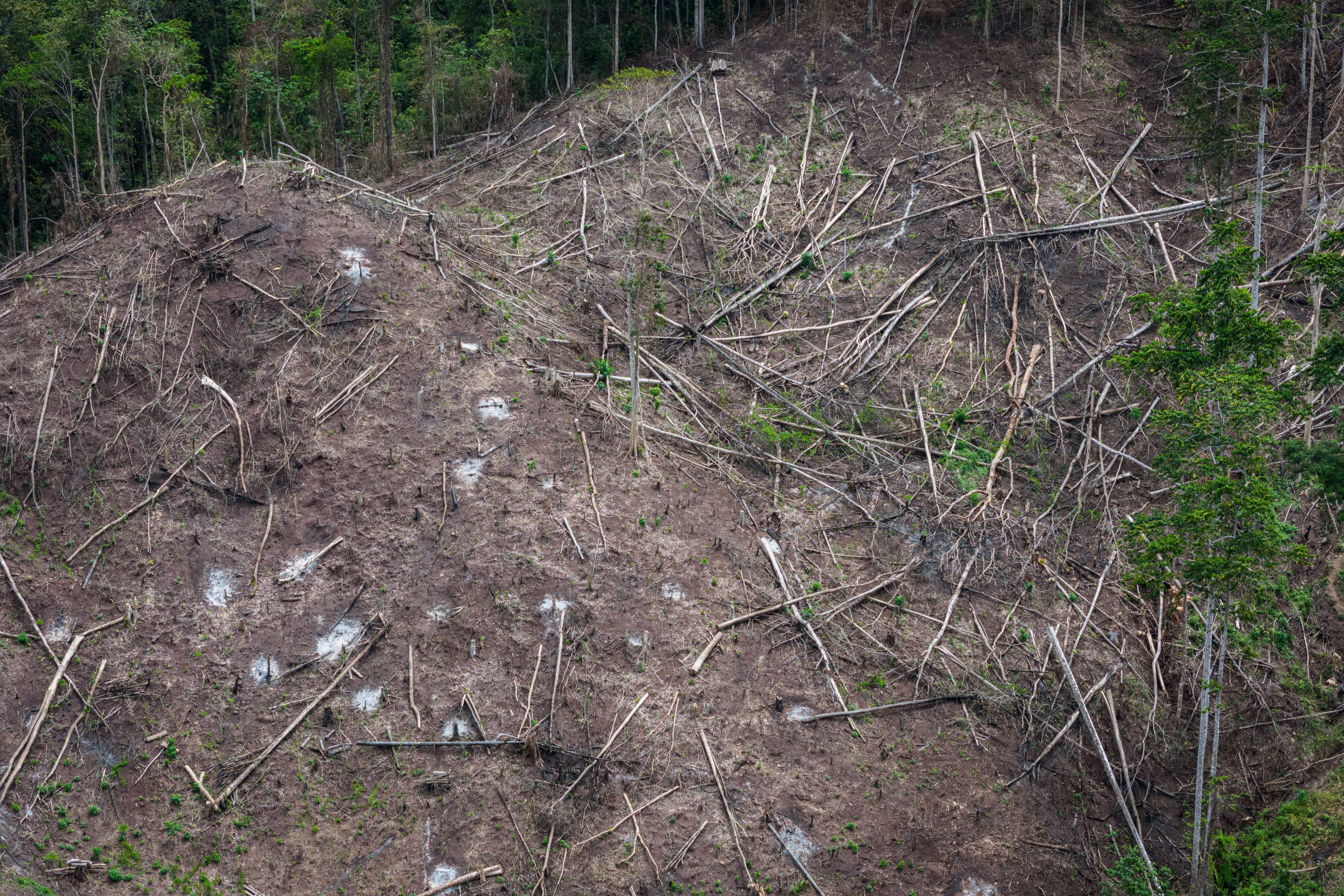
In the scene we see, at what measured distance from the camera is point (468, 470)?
13.4 meters

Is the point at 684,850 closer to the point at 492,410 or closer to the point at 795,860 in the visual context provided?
the point at 795,860

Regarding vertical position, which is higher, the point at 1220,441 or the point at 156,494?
the point at 1220,441

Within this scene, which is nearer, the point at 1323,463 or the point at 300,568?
the point at 1323,463

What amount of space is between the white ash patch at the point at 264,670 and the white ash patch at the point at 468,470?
3110 millimetres

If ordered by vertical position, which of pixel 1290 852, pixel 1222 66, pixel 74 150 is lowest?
pixel 1290 852

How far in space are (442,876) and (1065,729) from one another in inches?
292

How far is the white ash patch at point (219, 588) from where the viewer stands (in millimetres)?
12148

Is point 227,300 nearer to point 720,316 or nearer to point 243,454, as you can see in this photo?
point 243,454

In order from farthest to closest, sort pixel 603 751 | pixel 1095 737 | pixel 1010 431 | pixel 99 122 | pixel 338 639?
pixel 99 122 < pixel 1010 431 < pixel 1095 737 < pixel 338 639 < pixel 603 751

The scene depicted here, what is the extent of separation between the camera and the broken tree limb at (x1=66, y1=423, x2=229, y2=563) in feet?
40.9

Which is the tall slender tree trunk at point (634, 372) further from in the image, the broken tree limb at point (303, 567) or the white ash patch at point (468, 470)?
the broken tree limb at point (303, 567)

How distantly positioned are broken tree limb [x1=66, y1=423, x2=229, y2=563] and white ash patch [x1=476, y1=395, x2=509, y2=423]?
331 centimetres

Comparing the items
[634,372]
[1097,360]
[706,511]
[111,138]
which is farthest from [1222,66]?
[111,138]

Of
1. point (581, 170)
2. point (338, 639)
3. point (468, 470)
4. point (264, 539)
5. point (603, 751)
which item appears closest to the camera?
point (603, 751)
